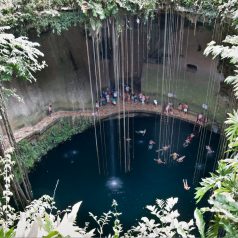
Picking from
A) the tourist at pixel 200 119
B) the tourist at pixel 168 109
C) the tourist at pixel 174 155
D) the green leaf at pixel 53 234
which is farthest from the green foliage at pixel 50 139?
the green leaf at pixel 53 234

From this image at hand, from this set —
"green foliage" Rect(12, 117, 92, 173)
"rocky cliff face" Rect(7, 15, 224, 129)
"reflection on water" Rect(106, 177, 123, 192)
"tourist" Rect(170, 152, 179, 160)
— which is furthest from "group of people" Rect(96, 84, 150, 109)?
"reflection on water" Rect(106, 177, 123, 192)

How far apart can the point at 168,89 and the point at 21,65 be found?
217 inches

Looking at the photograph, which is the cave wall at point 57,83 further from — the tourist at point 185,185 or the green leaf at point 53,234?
the green leaf at point 53,234

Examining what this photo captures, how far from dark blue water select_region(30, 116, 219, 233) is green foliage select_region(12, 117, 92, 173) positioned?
16 cm

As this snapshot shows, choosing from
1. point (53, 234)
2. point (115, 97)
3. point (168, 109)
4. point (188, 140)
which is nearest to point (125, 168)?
point (188, 140)

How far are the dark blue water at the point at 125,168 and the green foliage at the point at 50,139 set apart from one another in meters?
0.16

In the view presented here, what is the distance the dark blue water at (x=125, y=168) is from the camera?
6172 millimetres

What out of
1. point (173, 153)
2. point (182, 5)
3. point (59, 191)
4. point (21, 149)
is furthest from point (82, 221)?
point (182, 5)

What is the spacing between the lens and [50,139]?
7.89 meters

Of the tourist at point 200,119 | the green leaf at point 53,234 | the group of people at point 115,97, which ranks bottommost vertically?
the tourist at point 200,119

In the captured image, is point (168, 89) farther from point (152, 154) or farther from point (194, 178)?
point (194, 178)

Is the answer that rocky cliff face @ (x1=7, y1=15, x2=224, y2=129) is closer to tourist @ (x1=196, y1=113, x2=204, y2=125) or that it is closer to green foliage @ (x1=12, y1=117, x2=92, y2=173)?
green foliage @ (x1=12, y1=117, x2=92, y2=173)

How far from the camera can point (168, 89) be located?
9.39 metres

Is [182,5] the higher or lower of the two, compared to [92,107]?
higher
